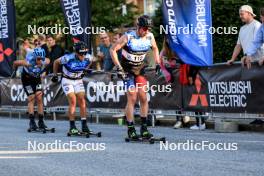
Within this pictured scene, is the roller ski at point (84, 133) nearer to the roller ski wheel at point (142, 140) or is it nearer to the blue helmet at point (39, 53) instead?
the roller ski wheel at point (142, 140)

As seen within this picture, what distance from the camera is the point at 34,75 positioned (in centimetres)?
1688

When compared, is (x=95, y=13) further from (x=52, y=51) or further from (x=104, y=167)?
(x=104, y=167)

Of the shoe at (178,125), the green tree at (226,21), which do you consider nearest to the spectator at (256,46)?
the shoe at (178,125)

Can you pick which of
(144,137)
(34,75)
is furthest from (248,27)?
(34,75)

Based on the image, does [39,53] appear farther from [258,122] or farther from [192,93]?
[258,122]

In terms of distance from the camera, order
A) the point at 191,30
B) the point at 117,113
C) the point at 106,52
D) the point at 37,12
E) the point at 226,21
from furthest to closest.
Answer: the point at 37,12 → the point at 226,21 → the point at 106,52 → the point at 117,113 → the point at 191,30

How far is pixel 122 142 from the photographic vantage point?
1307 cm

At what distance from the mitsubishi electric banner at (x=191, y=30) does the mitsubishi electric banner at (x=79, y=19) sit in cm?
394

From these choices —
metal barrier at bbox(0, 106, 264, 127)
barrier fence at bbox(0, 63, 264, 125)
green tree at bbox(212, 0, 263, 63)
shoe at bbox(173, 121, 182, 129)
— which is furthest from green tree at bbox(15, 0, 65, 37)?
shoe at bbox(173, 121, 182, 129)

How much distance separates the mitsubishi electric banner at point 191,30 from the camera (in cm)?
1600

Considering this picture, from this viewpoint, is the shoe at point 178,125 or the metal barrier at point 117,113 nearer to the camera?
the metal barrier at point 117,113

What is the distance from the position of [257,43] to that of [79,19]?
6654mm

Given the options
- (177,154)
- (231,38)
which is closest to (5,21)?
(231,38)

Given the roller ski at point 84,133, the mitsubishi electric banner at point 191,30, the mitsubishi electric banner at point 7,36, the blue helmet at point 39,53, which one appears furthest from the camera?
the mitsubishi electric banner at point 7,36
